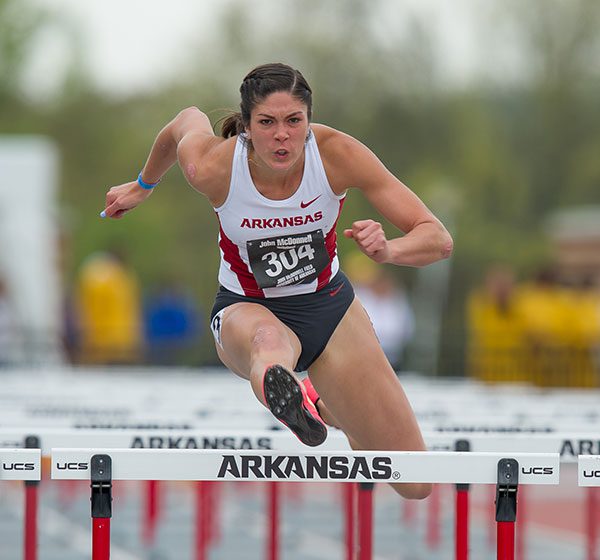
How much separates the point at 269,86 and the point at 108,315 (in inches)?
445

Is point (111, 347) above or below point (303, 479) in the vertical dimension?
above

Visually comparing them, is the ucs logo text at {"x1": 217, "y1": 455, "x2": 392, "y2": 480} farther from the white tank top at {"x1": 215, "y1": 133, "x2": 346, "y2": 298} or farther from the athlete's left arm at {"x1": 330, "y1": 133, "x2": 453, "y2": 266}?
the white tank top at {"x1": 215, "y1": 133, "x2": 346, "y2": 298}

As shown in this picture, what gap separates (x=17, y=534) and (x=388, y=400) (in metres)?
5.39

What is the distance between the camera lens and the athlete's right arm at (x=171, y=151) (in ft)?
16.7

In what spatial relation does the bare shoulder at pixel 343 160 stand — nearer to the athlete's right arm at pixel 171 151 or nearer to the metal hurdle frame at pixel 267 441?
the athlete's right arm at pixel 171 151

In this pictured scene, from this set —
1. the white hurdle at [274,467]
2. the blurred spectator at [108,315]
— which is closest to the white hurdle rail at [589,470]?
the white hurdle at [274,467]

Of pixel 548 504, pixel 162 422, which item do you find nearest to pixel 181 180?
pixel 548 504

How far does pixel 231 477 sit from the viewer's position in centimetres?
422

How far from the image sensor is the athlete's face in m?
4.73

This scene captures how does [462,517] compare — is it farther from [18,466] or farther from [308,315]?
[18,466]

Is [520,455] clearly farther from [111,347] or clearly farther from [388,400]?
[111,347]

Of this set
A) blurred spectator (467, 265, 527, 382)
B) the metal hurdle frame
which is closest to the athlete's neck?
the metal hurdle frame

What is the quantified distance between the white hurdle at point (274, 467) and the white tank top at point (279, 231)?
95 centimetres

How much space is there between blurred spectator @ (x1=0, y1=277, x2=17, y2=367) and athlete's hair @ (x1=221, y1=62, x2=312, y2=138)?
10.3m
